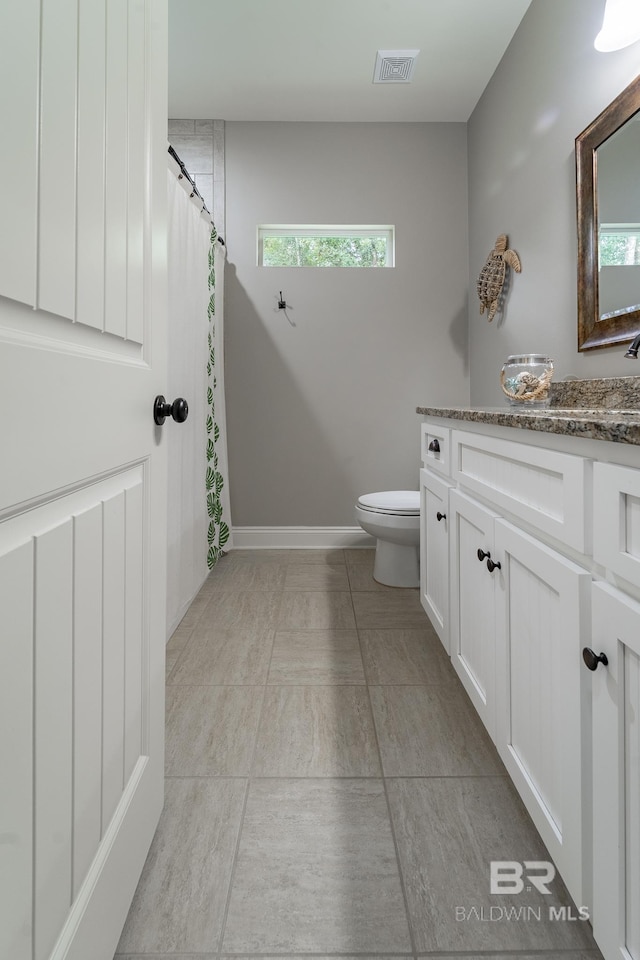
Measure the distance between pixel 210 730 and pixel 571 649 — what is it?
101 centimetres

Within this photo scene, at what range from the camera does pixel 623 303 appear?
1.68 m

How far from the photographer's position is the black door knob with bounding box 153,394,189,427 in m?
0.94

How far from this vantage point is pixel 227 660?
1.86 metres

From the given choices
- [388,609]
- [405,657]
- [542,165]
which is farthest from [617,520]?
[542,165]

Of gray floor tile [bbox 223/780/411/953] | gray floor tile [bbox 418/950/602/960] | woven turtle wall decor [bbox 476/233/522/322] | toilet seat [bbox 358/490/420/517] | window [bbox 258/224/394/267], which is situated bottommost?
gray floor tile [bbox 418/950/602/960]

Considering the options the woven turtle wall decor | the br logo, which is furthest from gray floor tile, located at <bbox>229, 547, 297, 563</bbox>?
the br logo

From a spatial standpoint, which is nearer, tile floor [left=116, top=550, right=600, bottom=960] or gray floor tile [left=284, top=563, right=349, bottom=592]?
tile floor [left=116, top=550, right=600, bottom=960]

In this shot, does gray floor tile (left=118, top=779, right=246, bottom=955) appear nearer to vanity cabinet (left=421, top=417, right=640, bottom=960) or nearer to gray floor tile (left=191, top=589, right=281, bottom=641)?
vanity cabinet (left=421, top=417, right=640, bottom=960)

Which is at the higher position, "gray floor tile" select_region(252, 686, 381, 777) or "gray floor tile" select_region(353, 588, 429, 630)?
"gray floor tile" select_region(353, 588, 429, 630)

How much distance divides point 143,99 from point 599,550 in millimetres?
1001

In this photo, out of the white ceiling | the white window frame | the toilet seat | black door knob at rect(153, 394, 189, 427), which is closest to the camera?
black door knob at rect(153, 394, 189, 427)

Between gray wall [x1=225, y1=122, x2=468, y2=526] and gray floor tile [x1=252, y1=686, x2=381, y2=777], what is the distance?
1788mm

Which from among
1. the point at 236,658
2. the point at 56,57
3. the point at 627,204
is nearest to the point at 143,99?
the point at 56,57

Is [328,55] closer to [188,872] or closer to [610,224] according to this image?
[610,224]
